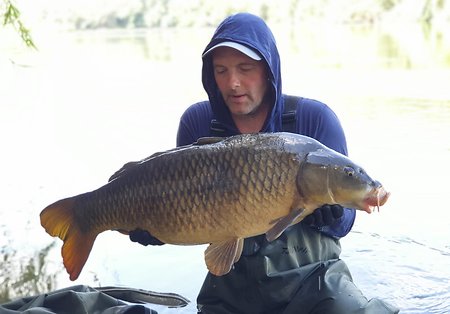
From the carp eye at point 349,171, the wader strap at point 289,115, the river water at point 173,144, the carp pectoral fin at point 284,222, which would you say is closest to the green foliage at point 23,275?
the river water at point 173,144

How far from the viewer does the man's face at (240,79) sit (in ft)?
6.43

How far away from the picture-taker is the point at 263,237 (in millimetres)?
1905

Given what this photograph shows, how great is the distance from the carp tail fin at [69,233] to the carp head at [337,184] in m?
0.58

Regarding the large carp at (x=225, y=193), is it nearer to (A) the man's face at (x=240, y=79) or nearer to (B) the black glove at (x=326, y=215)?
(B) the black glove at (x=326, y=215)

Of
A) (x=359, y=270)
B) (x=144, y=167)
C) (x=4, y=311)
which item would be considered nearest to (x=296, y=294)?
(x=144, y=167)

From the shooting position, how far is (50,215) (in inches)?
70.3

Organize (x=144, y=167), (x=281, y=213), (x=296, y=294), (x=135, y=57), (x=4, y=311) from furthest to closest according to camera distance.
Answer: (x=135, y=57) → (x=4, y=311) → (x=296, y=294) → (x=144, y=167) → (x=281, y=213)

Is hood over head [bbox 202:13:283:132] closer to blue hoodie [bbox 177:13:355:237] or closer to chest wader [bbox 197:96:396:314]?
blue hoodie [bbox 177:13:355:237]

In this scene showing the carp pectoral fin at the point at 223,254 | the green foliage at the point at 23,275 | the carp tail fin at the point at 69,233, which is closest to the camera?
the carp pectoral fin at the point at 223,254

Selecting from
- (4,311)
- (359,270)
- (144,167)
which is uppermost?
(144,167)

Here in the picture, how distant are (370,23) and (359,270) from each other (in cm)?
2913

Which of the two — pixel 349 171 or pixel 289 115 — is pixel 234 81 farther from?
pixel 349 171

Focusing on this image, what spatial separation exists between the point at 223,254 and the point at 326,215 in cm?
29

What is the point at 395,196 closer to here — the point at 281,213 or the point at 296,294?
the point at 296,294
